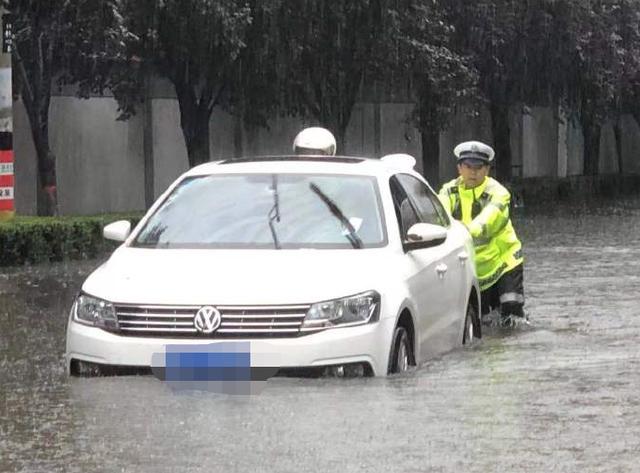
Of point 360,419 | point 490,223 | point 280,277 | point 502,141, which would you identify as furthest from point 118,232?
point 502,141

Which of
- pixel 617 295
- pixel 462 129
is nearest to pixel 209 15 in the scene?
pixel 617 295

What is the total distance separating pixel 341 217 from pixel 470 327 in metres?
2.09

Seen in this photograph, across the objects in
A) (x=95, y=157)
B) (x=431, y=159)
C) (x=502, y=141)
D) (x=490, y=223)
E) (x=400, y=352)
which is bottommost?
(x=431, y=159)

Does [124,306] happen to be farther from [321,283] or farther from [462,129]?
[462,129]

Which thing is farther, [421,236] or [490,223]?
[490,223]

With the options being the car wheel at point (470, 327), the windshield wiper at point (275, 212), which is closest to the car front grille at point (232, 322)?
the windshield wiper at point (275, 212)

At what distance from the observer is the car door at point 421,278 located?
32.7ft

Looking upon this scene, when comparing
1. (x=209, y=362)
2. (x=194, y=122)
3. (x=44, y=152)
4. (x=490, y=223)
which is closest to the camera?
(x=209, y=362)

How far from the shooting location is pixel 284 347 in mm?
8898

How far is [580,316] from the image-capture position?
47.9 feet

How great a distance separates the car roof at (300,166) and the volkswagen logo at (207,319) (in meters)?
1.93

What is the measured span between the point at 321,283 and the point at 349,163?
1.93m

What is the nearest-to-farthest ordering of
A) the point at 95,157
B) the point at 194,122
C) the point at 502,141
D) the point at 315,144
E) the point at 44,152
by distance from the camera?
the point at 315,144
the point at 44,152
the point at 194,122
the point at 95,157
the point at 502,141

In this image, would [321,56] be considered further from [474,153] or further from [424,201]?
[424,201]
